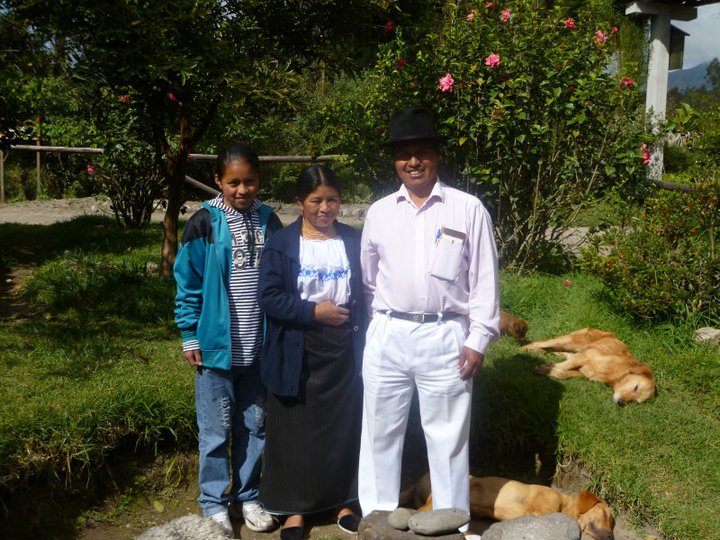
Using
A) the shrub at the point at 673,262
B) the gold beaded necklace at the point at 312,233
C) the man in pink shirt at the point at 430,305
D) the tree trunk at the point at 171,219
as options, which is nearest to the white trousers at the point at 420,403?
the man in pink shirt at the point at 430,305

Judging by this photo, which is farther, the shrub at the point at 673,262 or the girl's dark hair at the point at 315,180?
the shrub at the point at 673,262

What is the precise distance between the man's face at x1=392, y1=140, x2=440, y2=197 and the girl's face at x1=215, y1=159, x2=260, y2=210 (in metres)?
0.70

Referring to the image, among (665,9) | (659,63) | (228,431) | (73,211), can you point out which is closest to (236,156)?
(228,431)

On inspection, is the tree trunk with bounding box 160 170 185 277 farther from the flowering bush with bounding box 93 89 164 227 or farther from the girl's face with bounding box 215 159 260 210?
the girl's face with bounding box 215 159 260 210

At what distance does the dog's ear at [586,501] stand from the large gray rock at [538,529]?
0.54m

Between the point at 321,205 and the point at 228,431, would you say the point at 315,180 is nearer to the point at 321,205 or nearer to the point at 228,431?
the point at 321,205

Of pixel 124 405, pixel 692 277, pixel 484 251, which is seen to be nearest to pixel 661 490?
pixel 484 251

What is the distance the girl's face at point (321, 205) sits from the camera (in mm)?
3281

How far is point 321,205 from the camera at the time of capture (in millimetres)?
3299

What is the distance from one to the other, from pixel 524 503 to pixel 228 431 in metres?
1.53

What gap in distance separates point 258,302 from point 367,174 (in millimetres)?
3993

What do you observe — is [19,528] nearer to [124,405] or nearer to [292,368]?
[124,405]

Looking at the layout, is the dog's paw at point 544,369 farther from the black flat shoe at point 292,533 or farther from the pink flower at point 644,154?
the pink flower at point 644,154

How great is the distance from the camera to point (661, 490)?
3.62m
